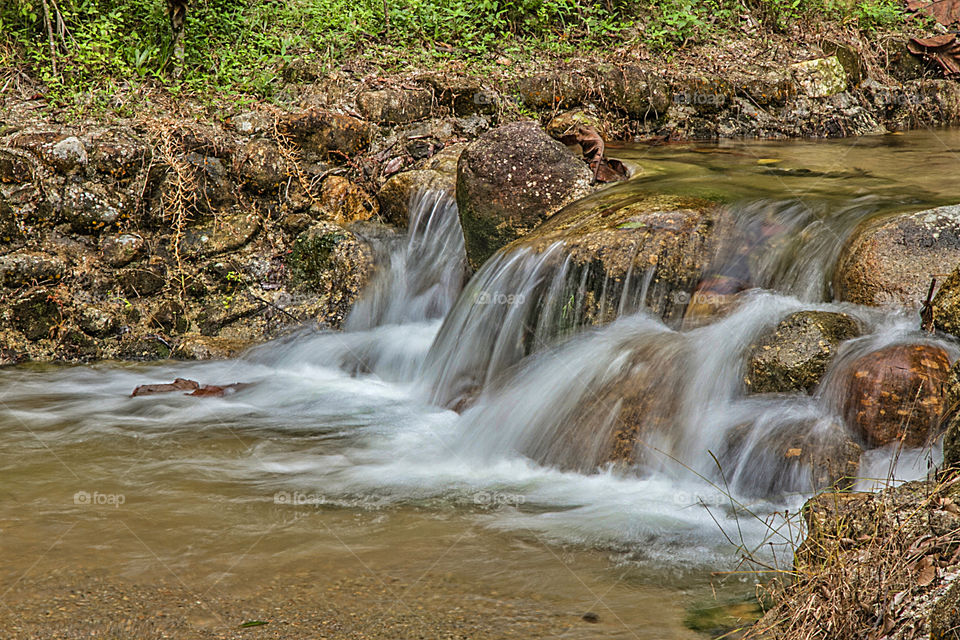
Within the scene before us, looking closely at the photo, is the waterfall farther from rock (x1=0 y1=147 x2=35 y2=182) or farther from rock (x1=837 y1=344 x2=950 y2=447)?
rock (x1=837 y1=344 x2=950 y2=447)

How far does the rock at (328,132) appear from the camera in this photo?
7188 millimetres

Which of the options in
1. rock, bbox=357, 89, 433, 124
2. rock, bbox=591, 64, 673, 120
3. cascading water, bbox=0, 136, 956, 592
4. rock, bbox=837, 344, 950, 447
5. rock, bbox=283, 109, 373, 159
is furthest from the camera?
rock, bbox=591, 64, 673, 120

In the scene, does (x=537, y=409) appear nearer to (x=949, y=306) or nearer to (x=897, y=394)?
(x=897, y=394)

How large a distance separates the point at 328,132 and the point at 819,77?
528 centimetres

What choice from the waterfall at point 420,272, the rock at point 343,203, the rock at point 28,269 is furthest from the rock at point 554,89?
the rock at point 28,269

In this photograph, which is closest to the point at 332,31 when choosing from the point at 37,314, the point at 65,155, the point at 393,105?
the point at 393,105

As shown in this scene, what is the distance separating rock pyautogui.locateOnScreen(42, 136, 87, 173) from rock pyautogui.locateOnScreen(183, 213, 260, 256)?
94 cm

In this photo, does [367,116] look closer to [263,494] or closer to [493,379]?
[493,379]

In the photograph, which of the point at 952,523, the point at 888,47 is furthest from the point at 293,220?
the point at 888,47

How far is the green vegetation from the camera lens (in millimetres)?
7883

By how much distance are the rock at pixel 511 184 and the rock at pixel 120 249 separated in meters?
2.51

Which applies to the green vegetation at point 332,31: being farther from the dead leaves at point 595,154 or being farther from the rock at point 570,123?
the dead leaves at point 595,154

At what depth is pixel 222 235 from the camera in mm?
6762

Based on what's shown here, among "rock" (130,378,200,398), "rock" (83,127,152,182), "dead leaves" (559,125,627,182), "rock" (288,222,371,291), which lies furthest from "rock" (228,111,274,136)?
"dead leaves" (559,125,627,182)
